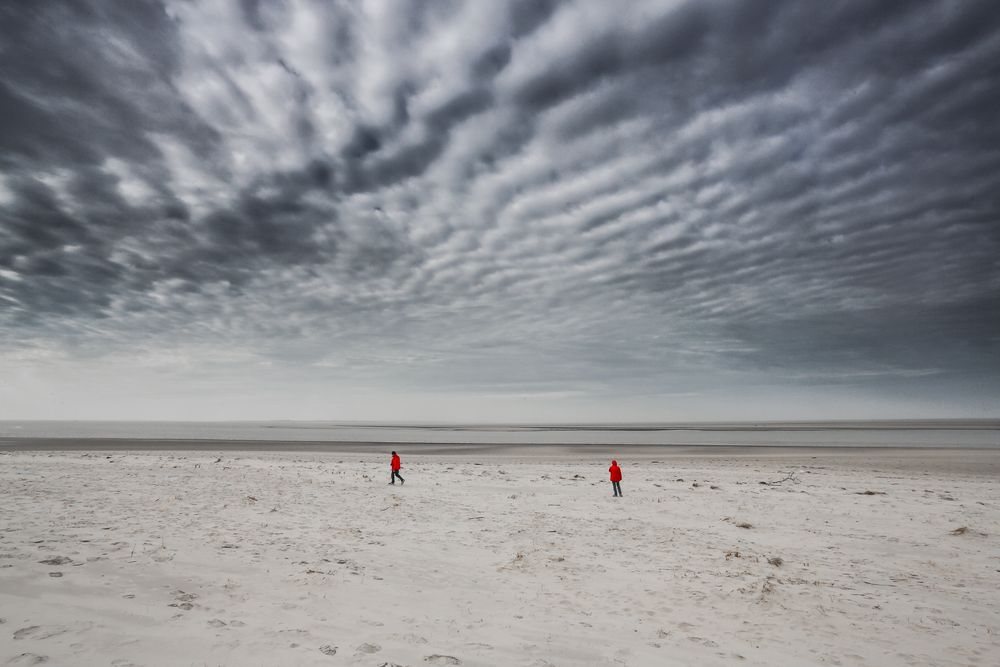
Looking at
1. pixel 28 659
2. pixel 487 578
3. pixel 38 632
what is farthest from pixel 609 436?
pixel 28 659

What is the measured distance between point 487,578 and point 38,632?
736cm

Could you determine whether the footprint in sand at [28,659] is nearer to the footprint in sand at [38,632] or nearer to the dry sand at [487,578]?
the dry sand at [487,578]

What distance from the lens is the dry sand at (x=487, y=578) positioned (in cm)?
715

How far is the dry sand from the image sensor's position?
7.15 m

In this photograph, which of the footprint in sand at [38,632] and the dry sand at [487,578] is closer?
the footprint in sand at [38,632]

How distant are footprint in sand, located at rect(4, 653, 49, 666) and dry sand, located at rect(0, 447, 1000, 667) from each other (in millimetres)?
58

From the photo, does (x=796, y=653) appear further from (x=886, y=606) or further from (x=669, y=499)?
(x=669, y=499)

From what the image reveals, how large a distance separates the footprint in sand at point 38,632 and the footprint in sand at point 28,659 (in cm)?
55

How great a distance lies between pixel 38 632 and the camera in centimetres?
657

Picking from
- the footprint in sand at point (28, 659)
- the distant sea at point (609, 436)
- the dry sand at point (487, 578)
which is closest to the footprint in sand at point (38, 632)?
the dry sand at point (487, 578)

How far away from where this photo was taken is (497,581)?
10430 millimetres

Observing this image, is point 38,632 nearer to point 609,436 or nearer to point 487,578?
point 487,578

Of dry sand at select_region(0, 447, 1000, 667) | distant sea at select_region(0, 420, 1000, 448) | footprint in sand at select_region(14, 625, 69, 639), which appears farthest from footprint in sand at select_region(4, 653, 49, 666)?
distant sea at select_region(0, 420, 1000, 448)

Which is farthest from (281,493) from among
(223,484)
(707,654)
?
(707,654)
